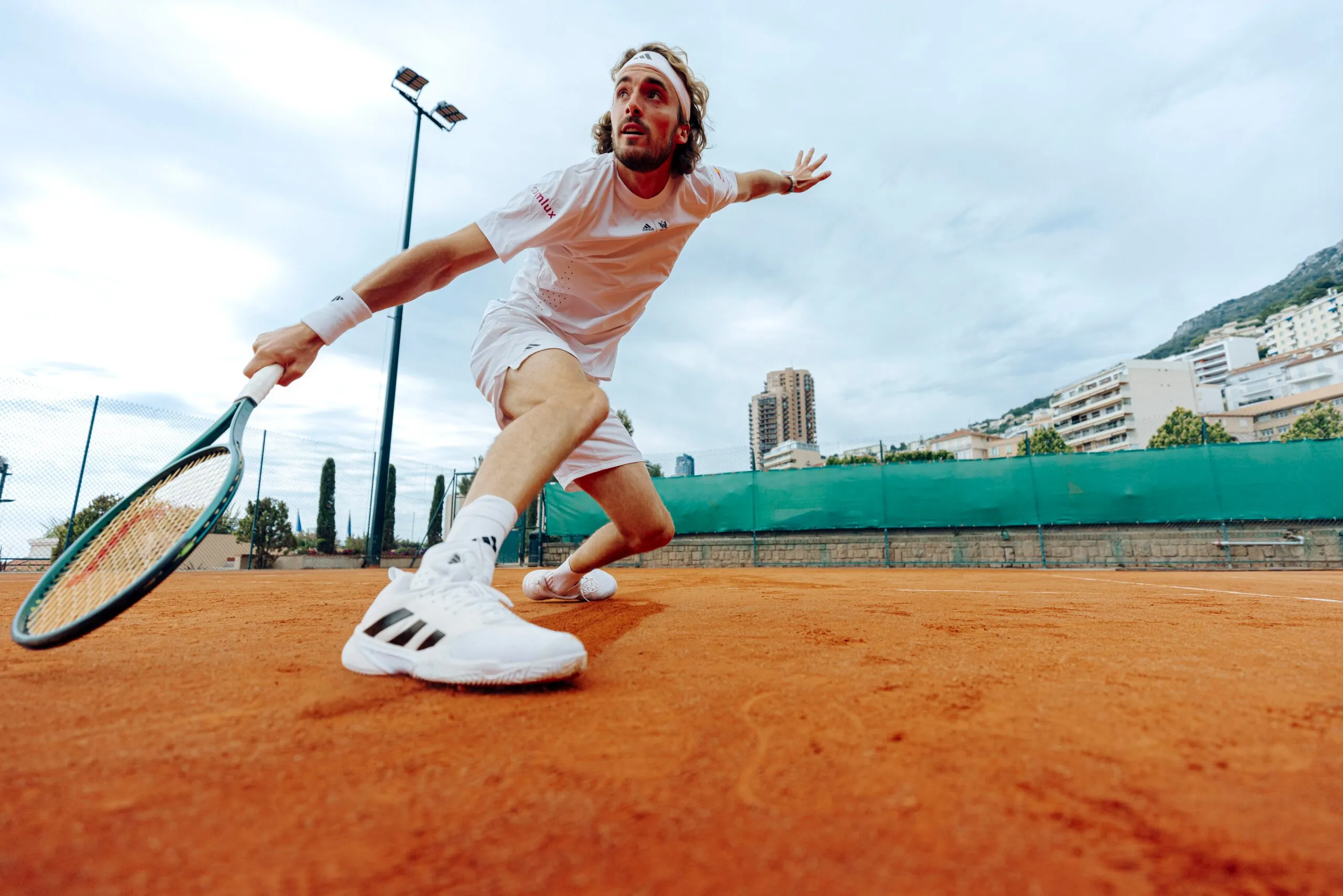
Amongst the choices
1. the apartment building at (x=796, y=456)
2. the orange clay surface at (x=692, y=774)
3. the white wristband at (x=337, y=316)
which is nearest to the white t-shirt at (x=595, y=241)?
the white wristband at (x=337, y=316)

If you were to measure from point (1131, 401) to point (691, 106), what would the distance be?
230ft

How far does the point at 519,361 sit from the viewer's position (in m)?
1.89

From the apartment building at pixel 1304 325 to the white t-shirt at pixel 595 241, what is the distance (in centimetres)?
10083

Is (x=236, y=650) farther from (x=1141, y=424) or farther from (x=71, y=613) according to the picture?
(x=1141, y=424)

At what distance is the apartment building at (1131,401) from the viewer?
56750mm

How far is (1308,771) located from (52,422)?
40.7ft

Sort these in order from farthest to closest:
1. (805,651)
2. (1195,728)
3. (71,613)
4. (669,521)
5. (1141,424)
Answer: (1141,424) → (669,521) → (805,651) → (71,613) → (1195,728)

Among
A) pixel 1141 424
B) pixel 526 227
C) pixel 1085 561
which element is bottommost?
pixel 1085 561

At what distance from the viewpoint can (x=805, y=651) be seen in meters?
1.50

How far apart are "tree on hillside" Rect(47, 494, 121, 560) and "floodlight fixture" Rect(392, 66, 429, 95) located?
388 inches

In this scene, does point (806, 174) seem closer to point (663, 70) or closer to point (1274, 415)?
point (663, 70)

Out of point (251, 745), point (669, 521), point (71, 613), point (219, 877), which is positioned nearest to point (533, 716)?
point (251, 745)

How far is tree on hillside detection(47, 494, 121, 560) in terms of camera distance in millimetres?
8562

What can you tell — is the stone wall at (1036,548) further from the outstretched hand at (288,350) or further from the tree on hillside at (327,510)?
the outstretched hand at (288,350)
